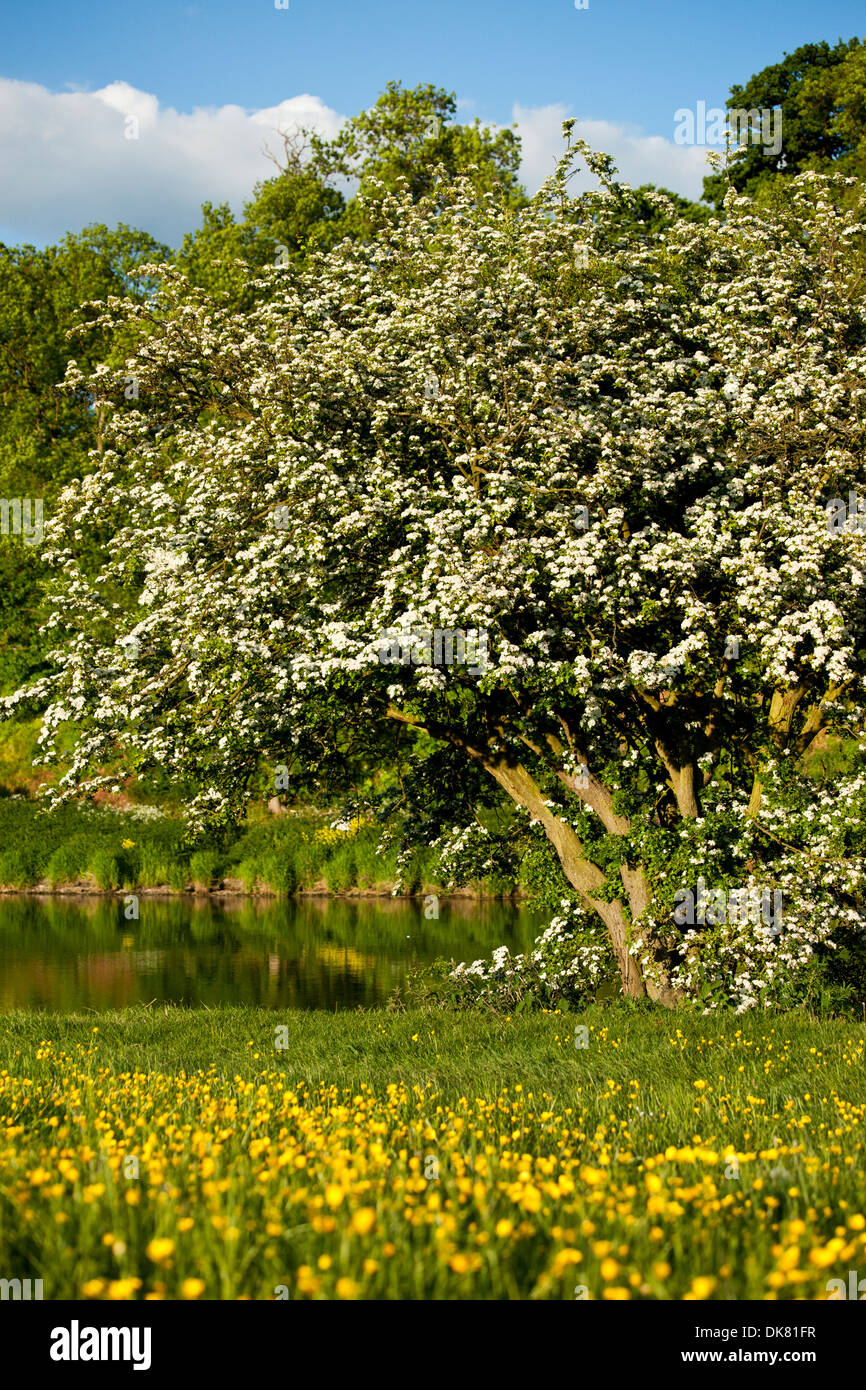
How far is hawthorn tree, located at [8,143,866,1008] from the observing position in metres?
13.6

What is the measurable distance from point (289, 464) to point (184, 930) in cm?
2235

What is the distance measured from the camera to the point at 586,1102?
7.86 meters

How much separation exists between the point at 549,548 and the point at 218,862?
30.2m

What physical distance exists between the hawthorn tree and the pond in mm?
8613

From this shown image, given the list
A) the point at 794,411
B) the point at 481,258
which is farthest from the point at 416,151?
the point at 794,411

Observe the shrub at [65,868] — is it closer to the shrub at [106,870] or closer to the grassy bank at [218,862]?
the grassy bank at [218,862]

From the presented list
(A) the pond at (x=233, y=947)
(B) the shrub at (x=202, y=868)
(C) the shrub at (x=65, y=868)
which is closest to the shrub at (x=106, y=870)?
(C) the shrub at (x=65, y=868)

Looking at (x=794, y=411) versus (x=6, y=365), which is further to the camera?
(x=6, y=365)

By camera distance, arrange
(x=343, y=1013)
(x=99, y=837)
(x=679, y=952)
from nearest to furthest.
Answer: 1. (x=679, y=952)
2. (x=343, y=1013)
3. (x=99, y=837)

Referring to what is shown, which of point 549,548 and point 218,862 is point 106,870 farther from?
point 549,548

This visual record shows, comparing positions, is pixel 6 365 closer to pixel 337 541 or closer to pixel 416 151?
pixel 416 151

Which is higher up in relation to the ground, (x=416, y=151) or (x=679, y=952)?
(x=416, y=151)

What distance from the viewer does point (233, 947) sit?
30.1 metres

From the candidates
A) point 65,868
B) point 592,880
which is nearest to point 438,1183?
point 592,880
